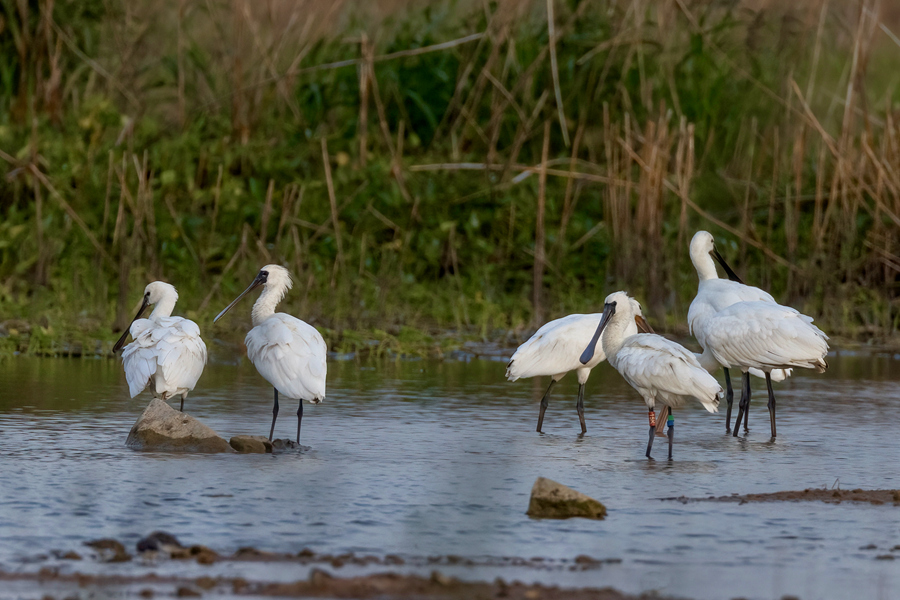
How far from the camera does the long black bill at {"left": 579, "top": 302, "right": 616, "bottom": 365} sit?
26.4 ft

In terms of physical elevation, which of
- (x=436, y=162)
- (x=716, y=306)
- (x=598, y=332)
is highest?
(x=436, y=162)

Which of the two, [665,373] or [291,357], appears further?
[291,357]

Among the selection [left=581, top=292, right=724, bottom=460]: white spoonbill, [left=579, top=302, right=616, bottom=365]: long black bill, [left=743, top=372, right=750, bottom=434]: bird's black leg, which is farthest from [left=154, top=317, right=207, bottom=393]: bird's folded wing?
[left=743, top=372, right=750, bottom=434]: bird's black leg

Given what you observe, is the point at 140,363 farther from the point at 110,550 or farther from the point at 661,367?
the point at 110,550

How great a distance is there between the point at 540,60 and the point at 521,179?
1316mm

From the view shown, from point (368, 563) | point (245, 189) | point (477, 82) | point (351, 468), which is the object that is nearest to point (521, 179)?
point (477, 82)

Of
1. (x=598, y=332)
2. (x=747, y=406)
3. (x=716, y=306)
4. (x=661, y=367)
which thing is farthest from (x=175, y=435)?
(x=716, y=306)

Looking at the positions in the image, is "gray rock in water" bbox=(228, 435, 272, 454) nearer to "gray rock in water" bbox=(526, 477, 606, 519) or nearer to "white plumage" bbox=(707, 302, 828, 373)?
"gray rock in water" bbox=(526, 477, 606, 519)

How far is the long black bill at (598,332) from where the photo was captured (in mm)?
8047

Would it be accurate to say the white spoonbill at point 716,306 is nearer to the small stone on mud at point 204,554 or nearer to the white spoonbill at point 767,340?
the white spoonbill at point 767,340

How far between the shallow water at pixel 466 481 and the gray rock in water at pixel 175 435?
137 millimetres

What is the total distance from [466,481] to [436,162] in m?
9.31

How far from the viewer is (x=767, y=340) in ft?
26.2

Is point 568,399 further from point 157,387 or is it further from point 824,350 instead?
point 157,387
